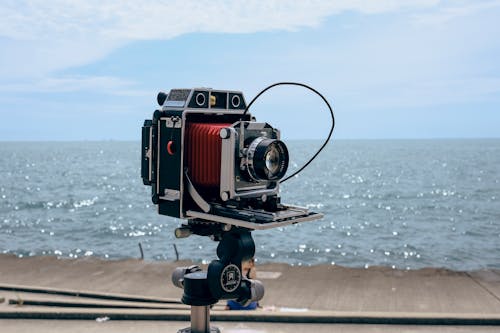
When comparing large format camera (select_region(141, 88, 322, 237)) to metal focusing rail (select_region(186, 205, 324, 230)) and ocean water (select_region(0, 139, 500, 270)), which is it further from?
ocean water (select_region(0, 139, 500, 270))

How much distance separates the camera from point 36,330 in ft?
25.3

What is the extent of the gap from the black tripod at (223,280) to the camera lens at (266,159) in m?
0.56

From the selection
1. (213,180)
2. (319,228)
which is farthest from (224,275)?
(319,228)

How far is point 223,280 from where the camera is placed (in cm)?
515

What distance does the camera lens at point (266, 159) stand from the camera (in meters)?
5.05

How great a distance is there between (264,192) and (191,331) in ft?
4.89

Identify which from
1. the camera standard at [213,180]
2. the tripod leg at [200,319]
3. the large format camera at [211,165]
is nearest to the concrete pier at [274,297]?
the tripod leg at [200,319]

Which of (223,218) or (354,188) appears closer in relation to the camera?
(223,218)

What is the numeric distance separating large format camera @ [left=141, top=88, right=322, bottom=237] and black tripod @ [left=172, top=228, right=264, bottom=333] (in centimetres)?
19

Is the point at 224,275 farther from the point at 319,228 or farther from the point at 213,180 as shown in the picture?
the point at 319,228

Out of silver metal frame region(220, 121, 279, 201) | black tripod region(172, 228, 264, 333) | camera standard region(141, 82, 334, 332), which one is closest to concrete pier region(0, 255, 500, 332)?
black tripod region(172, 228, 264, 333)

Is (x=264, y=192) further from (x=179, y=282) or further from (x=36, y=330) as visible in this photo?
(x=36, y=330)

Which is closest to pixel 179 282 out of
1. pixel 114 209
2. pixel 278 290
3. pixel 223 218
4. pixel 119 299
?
pixel 223 218

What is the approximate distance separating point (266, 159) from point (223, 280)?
113cm
